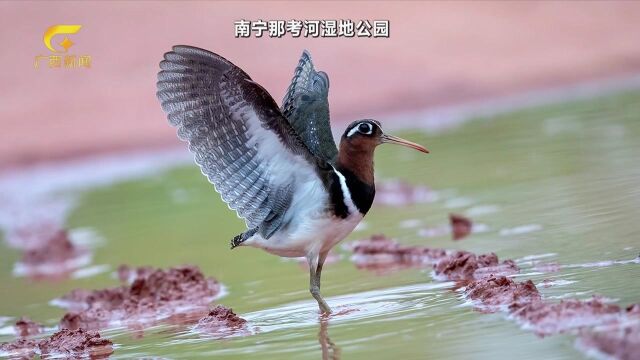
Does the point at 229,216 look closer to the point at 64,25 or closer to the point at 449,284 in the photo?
the point at 449,284

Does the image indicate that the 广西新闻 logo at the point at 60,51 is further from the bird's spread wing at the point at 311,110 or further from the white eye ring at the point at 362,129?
the white eye ring at the point at 362,129

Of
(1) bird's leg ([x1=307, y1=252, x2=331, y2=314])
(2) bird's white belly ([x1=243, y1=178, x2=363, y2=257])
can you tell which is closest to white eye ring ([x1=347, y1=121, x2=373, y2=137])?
(2) bird's white belly ([x1=243, y1=178, x2=363, y2=257])

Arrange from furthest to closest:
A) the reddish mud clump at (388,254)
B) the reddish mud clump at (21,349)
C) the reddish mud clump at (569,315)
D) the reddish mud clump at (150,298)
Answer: the reddish mud clump at (388,254) → the reddish mud clump at (150,298) → the reddish mud clump at (21,349) → the reddish mud clump at (569,315)

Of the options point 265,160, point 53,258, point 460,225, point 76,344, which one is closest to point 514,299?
point 265,160

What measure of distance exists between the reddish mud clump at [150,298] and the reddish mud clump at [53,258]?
1.67 metres

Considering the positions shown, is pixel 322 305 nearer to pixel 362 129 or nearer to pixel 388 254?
pixel 362 129

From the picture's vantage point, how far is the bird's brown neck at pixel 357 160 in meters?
7.32

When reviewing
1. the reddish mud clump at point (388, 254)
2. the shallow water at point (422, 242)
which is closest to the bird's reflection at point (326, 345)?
the shallow water at point (422, 242)

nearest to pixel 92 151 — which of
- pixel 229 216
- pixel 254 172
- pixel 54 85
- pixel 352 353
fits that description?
pixel 54 85

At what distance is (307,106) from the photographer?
26.4 feet

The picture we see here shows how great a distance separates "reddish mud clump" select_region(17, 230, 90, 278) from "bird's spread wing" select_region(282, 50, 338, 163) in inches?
132

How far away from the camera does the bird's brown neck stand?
7320 millimetres

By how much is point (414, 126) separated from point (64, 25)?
9829 millimetres

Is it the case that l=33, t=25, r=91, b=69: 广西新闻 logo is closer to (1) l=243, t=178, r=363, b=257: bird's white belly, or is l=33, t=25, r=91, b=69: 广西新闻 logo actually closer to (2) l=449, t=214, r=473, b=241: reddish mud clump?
(2) l=449, t=214, r=473, b=241: reddish mud clump
